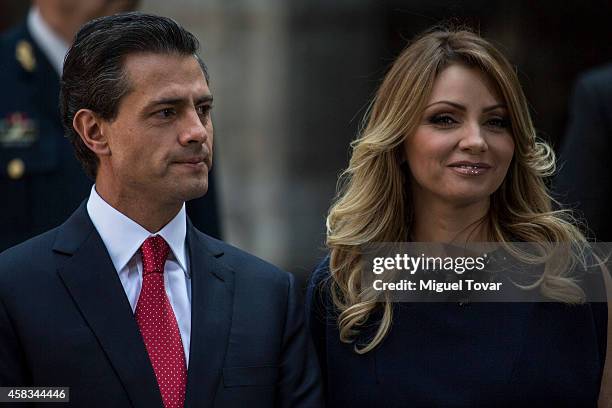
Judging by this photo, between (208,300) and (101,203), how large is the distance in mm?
386

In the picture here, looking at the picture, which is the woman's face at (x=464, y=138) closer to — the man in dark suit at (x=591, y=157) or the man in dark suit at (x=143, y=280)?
the man in dark suit at (x=143, y=280)

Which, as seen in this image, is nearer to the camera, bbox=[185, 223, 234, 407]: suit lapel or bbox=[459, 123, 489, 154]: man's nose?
bbox=[185, 223, 234, 407]: suit lapel

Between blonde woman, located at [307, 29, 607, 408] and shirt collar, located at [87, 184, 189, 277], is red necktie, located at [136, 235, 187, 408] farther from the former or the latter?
blonde woman, located at [307, 29, 607, 408]

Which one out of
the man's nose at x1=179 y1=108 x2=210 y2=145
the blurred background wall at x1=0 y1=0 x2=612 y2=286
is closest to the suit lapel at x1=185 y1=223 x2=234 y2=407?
the man's nose at x1=179 y1=108 x2=210 y2=145

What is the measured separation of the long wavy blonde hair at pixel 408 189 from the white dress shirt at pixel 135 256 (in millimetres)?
514

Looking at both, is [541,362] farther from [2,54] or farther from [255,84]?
[255,84]

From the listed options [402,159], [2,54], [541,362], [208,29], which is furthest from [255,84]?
[541,362]

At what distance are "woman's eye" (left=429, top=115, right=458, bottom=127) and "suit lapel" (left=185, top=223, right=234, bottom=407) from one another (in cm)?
73

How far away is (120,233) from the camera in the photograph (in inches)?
135

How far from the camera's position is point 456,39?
383 cm

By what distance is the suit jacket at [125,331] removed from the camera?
3.22m

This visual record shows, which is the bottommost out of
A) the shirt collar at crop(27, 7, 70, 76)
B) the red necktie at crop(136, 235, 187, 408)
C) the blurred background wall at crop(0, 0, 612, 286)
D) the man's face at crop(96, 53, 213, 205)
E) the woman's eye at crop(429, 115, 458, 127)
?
the red necktie at crop(136, 235, 187, 408)

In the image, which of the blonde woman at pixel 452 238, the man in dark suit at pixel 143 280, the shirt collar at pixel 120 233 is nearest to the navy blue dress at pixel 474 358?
the blonde woman at pixel 452 238

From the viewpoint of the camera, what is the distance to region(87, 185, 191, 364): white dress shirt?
3404 mm
